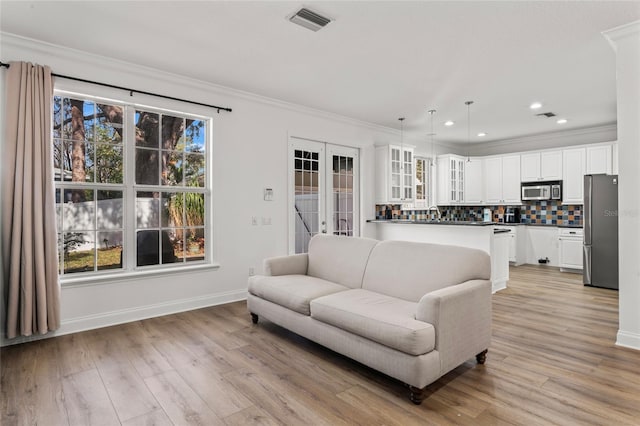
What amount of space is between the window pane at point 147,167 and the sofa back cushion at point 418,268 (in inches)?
102

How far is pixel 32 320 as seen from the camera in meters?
3.09

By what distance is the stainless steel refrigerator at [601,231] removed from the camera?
500cm

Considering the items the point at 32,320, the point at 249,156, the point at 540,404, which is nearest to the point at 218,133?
the point at 249,156

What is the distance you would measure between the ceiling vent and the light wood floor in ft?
8.69

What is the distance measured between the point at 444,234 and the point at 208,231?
3.34 m

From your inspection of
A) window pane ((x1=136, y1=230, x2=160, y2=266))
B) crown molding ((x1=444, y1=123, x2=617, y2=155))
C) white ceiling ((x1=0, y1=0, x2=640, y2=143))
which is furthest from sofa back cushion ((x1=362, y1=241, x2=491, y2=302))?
crown molding ((x1=444, y1=123, x2=617, y2=155))

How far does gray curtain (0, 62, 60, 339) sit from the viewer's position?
3.00m

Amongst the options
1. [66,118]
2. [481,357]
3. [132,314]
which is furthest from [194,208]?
[481,357]

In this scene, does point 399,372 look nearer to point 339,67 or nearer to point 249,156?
point 339,67

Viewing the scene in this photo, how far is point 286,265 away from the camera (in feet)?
12.5

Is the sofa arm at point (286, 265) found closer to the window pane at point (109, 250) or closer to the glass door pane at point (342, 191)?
the window pane at point (109, 250)

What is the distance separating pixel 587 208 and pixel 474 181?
2822 mm

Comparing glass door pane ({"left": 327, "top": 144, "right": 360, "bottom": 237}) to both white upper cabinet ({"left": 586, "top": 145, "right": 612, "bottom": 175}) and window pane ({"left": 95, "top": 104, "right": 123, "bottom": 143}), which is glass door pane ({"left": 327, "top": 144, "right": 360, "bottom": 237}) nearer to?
window pane ({"left": 95, "top": 104, "right": 123, "bottom": 143})

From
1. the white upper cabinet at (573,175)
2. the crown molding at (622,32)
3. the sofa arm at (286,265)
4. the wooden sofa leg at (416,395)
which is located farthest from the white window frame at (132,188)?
the white upper cabinet at (573,175)
